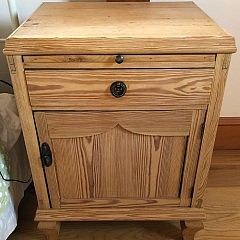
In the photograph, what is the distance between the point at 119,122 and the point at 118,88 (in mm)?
96

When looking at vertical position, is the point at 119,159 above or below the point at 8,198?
above

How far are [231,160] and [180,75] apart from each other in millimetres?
806

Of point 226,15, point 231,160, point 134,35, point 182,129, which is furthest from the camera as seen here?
point 231,160

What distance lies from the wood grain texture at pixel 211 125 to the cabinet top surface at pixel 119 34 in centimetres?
5

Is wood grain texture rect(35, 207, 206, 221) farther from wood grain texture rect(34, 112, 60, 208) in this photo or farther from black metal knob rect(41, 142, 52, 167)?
black metal knob rect(41, 142, 52, 167)

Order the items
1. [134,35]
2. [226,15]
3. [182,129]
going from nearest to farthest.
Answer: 1. [134,35]
2. [182,129]
3. [226,15]

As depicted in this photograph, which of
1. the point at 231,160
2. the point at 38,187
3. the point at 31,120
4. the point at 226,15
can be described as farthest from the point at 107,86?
the point at 231,160

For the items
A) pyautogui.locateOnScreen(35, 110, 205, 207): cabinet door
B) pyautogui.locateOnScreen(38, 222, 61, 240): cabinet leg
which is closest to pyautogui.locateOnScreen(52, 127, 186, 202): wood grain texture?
pyautogui.locateOnScreen(35, 110, 205, 207): cabinet door

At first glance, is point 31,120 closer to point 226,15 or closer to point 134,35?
point 134,35

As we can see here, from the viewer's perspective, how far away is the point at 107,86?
67 centimetres

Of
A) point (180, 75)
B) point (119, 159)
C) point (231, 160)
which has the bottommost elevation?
point (231, 160)

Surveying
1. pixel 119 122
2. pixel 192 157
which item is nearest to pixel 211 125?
pixel 192 157

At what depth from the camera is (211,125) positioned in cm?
74

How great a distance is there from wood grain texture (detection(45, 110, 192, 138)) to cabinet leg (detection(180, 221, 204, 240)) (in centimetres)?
34
